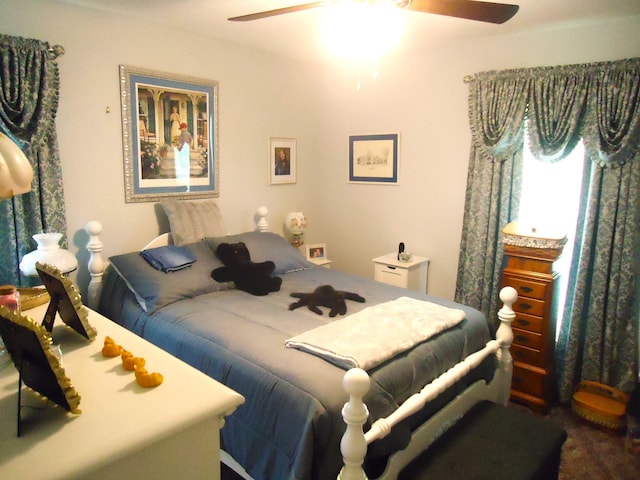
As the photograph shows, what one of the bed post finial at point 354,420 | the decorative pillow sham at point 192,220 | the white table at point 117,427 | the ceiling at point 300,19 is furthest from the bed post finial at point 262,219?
the white table at point 117,427

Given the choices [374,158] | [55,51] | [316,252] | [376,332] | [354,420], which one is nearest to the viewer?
[354,420]

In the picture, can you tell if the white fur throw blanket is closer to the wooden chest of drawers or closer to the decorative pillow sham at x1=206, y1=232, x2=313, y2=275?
the wooden chest of drawers

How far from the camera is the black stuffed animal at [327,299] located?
2.54m

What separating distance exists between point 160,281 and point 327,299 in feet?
3.27

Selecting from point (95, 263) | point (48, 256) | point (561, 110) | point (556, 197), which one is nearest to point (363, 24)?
point (561, 110)

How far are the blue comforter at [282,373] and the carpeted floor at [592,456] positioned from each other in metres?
0.62

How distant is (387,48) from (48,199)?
8.65ft

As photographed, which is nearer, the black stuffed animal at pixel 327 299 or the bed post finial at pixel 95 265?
the black stuffed animal at pixel 327 299

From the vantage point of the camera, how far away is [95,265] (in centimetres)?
290

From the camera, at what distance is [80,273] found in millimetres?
2975

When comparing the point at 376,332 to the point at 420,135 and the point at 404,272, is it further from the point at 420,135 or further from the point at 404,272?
the point at 420,135

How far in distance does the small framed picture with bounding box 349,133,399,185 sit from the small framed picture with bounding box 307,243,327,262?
0.68 metres

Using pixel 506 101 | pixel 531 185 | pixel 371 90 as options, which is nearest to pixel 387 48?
pixel 371 90

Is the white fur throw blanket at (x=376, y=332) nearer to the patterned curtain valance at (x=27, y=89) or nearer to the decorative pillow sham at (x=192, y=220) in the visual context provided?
the decorative pillow sham at (x=192, y=220)
